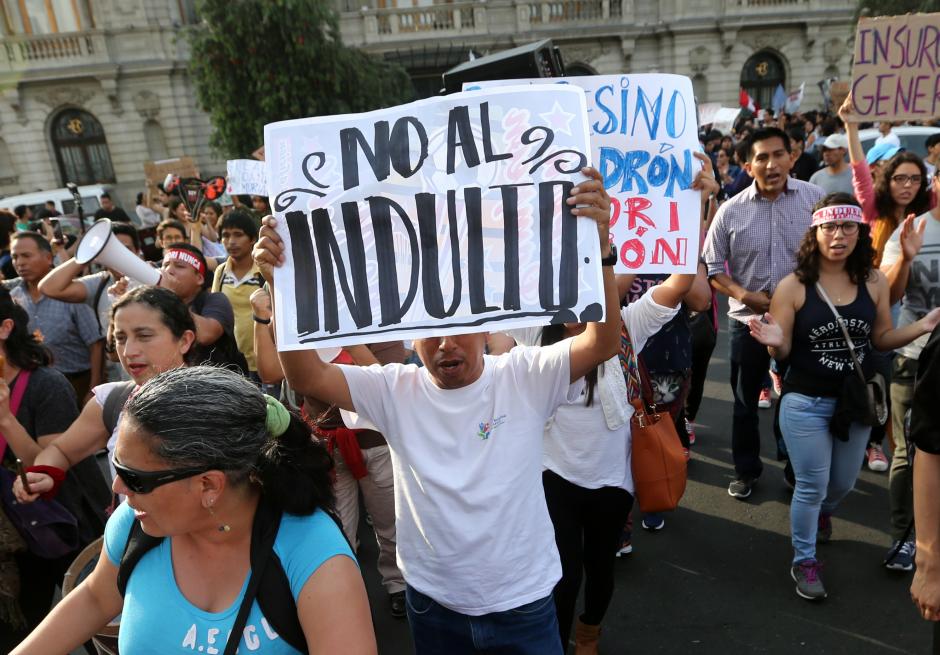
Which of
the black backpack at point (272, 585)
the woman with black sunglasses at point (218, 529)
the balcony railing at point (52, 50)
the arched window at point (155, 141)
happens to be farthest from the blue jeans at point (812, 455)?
the balcony railing at point (52, 50)

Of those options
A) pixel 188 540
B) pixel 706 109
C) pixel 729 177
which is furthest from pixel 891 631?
pixel 706 109

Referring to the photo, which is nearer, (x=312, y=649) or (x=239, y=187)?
(x=312, y=649)

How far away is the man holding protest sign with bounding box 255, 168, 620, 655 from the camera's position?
181 centimetres

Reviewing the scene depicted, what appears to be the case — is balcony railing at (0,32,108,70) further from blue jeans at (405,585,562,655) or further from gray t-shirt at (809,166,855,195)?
blue jeans at (405,585,562,655)

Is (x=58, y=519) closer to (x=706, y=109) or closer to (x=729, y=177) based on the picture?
(x=729, y=177)

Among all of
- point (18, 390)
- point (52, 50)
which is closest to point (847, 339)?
point (18, 390)

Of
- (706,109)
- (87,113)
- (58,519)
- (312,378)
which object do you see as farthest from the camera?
(87,113)

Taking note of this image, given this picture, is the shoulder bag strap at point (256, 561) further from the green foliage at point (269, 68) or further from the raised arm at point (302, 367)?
the green foliage at point (269, 68)

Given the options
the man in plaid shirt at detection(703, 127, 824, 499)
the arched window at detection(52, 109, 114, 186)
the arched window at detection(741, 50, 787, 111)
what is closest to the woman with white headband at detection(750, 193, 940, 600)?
the man in plaid shirt at detection(703, 127, 824, 499)

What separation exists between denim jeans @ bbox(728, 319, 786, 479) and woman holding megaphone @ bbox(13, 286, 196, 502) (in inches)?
125

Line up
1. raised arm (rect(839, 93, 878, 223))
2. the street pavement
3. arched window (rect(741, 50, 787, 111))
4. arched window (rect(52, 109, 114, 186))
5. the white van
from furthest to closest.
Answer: arched window (rect(741, 50, 787, 111))
arched window (rect(52, 109, 114, 186))
the white van
raised arm (rect(839, 93, 878, 223))
the street pavement

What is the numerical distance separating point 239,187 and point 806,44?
81.5 ft

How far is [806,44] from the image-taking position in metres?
25.0

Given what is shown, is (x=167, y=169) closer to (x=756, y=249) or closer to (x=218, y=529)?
(x=756, y=249)
